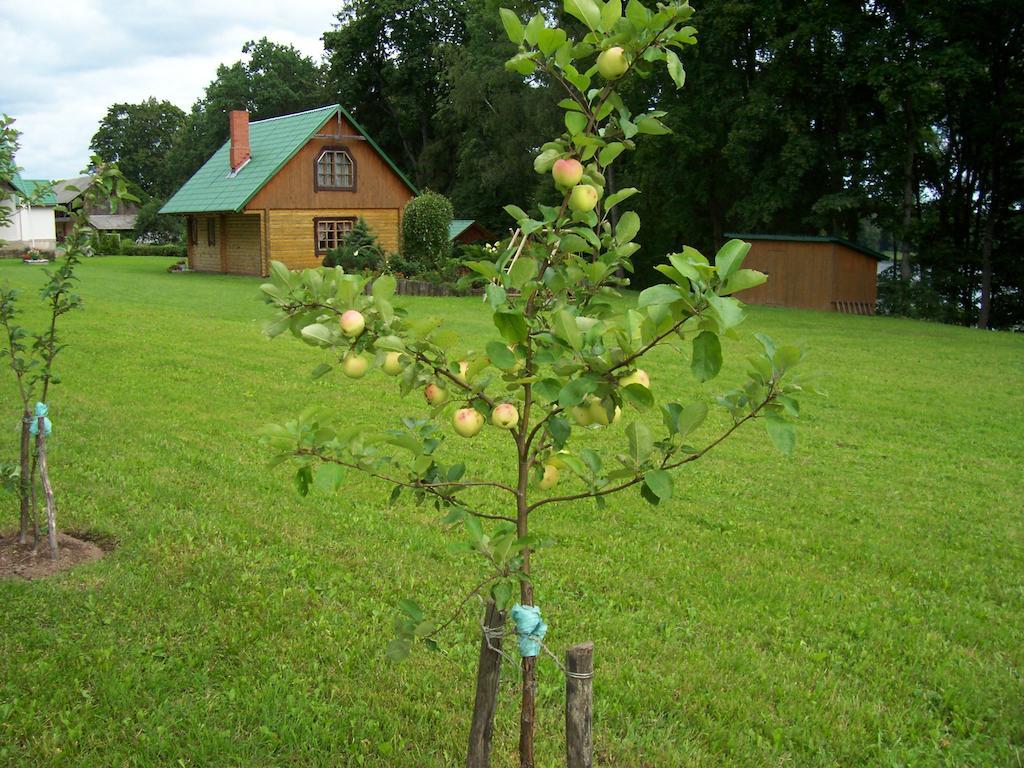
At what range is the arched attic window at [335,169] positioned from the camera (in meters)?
29.4

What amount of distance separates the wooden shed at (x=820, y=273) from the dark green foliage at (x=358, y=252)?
10.5 meters

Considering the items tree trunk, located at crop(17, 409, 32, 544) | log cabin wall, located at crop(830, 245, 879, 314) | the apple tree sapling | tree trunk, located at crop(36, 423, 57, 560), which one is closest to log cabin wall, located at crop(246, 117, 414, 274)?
log cabin wall, located at crop(830, 245, 879, 314)

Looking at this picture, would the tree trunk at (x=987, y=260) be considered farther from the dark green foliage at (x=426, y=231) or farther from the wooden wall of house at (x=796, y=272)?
the dark green foliage at (x=426, y=231)

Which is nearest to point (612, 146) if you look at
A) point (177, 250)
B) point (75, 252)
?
point (75, 252)

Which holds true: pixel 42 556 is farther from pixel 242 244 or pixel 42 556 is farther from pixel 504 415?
pixel 242 244

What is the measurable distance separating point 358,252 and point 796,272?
12.3 meters

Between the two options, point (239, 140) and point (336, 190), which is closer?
point (336, 190)

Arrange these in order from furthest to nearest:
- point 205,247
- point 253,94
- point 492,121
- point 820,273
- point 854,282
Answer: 1. point 253,94
2. point 492,121
3. point 205,247
4. point 854,282
5. point 820,273

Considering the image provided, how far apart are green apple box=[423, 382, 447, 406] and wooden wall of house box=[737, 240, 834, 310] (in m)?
22.8

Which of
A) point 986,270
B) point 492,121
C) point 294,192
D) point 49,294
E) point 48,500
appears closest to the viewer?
point 48,500

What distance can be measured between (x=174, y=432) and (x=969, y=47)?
23.5 metres

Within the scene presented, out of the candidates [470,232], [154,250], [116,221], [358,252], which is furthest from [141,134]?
[358,252]

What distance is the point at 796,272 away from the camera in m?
25.2

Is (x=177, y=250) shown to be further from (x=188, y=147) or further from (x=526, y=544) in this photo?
(x=526, y=544)
